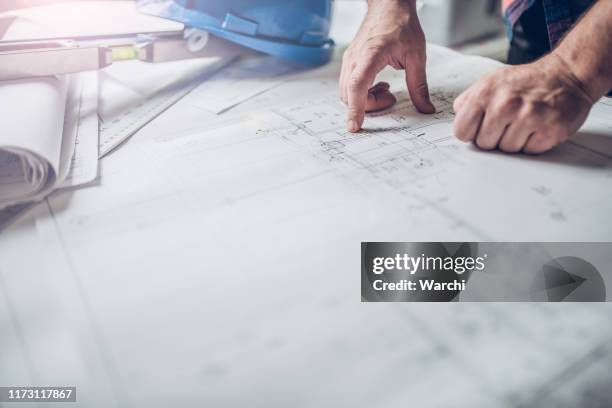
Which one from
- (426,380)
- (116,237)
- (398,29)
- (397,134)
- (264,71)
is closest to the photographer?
(426,380)

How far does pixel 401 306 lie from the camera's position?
1.24 ft

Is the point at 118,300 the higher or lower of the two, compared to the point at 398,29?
lower

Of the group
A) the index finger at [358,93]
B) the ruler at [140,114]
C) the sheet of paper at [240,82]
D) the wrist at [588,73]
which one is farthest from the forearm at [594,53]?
the ruler at [140,114]

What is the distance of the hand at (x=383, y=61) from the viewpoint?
69 centimetres

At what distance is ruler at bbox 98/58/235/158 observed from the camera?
0.67 meters

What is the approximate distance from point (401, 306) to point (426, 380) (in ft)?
0.24

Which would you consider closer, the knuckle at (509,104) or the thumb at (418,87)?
the knuckle at (509,104)

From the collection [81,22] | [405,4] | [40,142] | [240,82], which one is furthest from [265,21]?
[40,142]

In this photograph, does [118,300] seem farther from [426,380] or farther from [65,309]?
[426,380]

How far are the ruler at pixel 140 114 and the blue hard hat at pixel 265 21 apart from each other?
11 cm

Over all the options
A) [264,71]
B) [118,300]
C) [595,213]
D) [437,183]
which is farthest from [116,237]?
[264,71]

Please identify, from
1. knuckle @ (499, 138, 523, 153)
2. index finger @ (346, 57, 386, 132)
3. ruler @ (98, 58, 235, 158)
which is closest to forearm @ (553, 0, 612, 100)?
knuckle @ (499, 138, 523, 153)

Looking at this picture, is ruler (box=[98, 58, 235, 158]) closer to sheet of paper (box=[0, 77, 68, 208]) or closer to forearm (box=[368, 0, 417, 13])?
sheet of paper (box=[0, 77, 68, 208])

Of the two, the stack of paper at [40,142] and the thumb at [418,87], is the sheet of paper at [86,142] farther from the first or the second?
the thumb at [418,87]
